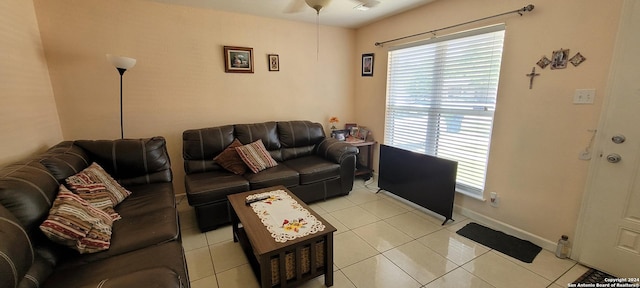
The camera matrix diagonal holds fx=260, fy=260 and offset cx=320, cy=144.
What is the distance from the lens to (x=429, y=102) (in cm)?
308

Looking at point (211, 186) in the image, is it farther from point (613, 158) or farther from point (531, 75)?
point (613, 158)

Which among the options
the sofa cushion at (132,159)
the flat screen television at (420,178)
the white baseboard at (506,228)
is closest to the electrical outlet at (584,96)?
the flat screen television at (420,178)

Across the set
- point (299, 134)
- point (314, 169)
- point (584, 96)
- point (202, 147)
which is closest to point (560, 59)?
point (584, 96)

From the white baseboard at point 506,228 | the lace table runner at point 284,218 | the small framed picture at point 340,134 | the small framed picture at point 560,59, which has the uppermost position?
the small framed picture at point 560,59

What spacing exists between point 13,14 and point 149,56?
97cm

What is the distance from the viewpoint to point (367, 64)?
12.8 feet

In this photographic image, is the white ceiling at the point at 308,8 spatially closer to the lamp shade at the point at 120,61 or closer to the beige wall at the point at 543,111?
the beige wall at the point at 543,111

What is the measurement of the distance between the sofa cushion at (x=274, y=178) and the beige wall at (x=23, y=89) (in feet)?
5.71

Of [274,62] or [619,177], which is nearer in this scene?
[619,177]

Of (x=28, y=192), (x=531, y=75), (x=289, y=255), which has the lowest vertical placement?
(x=289, y=255)

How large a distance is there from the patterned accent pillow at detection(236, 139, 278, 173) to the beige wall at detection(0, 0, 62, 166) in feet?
5.46

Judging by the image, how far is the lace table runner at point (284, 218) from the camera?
1.67m

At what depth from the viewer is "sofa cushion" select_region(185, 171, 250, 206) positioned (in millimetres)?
2395

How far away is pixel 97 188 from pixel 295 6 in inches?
100
